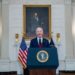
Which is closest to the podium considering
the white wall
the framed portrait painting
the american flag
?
the american flag

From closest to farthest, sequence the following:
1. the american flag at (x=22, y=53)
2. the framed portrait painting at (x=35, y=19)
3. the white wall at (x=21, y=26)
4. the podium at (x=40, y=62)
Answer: the podium at (x=40, y=62) < the american flag at (x=22, y=53) < the white wall at (x=21, y=26) < the framed portrait painting at (x=35, y=19)

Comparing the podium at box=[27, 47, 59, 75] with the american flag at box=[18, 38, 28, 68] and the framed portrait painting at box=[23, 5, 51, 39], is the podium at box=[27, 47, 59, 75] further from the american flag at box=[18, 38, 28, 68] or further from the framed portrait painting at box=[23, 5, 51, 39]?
the framed portrait painting at box=[23, 5, 51, 39]

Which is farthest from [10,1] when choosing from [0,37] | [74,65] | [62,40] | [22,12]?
[74,65]

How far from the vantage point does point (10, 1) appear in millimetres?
13898

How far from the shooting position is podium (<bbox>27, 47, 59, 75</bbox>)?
729cm

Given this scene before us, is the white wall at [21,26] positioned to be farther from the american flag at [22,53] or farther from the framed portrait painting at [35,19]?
the american flag at [22,53]

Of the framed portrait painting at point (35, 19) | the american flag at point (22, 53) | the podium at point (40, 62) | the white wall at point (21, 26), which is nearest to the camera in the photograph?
the podium at point (40, 62)

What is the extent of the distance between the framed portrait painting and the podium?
21.1 feet

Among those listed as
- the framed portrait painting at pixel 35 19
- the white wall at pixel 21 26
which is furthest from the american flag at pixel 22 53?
the framed portrait painting at pixel 35 19

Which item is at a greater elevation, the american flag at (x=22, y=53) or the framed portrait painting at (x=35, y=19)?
the framed portrait painting at (x=35, y=19)

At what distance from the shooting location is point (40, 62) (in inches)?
287

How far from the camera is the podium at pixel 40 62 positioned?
23.9 ft

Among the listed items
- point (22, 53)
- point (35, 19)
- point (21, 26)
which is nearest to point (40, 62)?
point (22, 53)

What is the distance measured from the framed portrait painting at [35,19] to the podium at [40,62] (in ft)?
21.1
